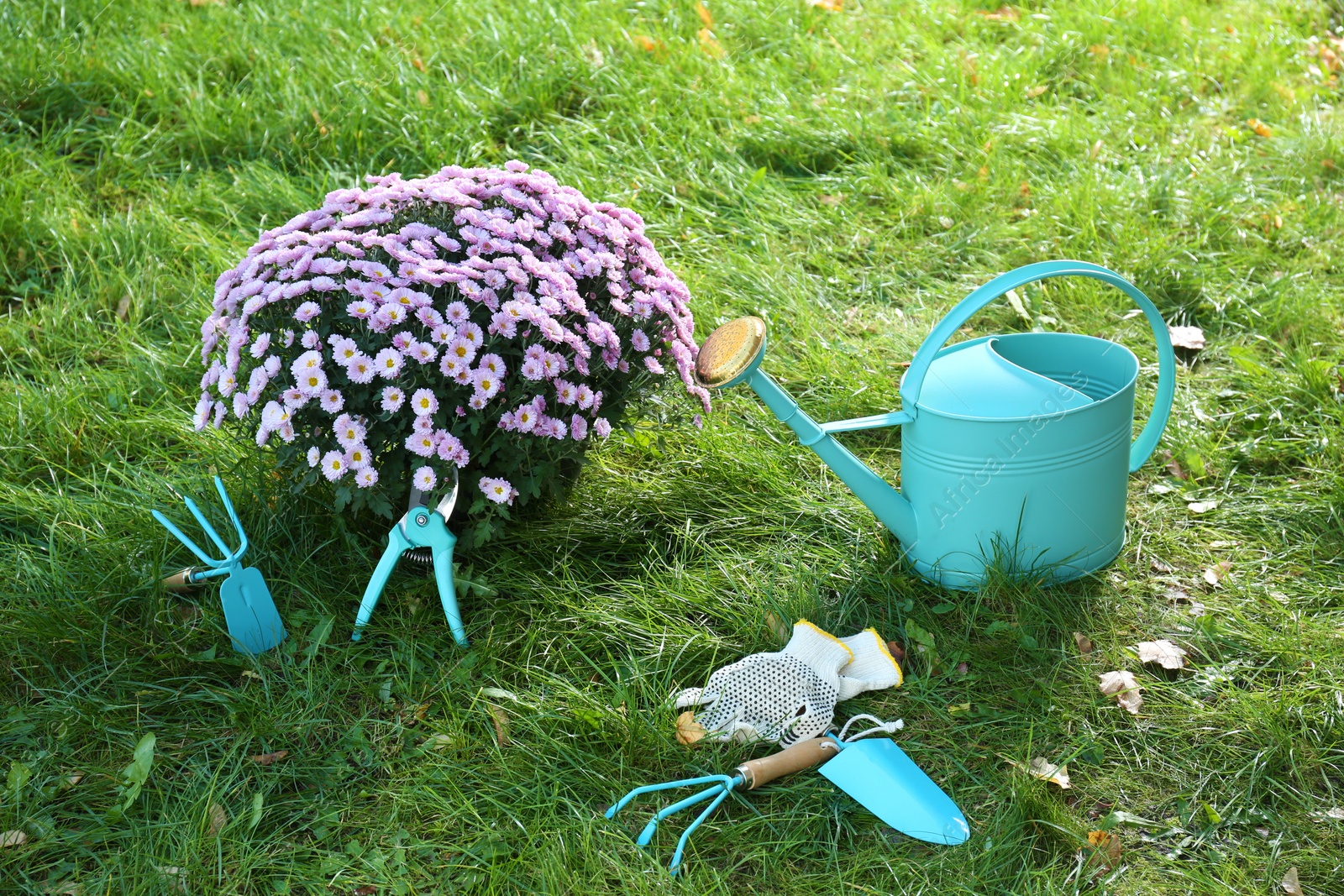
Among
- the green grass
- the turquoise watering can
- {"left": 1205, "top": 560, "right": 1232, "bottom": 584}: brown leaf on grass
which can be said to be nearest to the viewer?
the green grass

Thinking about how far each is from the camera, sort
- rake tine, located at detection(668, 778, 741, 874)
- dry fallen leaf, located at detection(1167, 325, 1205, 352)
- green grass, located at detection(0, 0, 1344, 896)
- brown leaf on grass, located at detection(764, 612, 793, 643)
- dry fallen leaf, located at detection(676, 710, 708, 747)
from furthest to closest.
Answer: dry fallen leaf, located at detection(1167, 325, 1205, 352)
brown leaf on grass, located at detection(764, 612, 793, 643)
dry fallen leaf, located at detection(676, 710, 708, 747)
green grass, located at detection(0, 0, 1344, 896)
rake tine, located at detection(668, 778, 741, 874)

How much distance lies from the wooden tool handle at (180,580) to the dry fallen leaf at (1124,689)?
1835mm

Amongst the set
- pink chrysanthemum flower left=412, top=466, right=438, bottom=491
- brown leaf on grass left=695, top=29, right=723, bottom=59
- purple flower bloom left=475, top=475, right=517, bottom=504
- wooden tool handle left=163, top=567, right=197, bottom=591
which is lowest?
wooden tool handle left=163, top=567, right=197, bottom=591

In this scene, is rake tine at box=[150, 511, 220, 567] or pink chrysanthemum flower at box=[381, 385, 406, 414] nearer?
pink chrysanthemum flower at box=[381, 385, 406, 414]

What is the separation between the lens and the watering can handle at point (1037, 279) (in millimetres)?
2043

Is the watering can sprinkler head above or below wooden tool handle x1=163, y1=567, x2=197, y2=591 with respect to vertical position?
above

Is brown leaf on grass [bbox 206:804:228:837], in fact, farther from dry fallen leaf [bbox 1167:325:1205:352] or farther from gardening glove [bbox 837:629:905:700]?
dry fallen leaf [bbox 1167:325:1205:352]

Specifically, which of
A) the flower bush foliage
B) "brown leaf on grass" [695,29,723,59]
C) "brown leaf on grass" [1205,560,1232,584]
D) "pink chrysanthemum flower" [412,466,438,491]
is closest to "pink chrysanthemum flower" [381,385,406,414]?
the flower bush foliage

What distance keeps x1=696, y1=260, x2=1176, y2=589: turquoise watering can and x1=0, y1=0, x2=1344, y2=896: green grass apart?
11cm

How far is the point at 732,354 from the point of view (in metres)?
2.10

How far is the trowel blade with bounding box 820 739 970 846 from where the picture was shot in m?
1.85

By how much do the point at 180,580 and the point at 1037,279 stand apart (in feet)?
6.04

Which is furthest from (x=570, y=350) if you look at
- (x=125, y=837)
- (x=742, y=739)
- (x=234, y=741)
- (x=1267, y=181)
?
(x=1267, y=181)

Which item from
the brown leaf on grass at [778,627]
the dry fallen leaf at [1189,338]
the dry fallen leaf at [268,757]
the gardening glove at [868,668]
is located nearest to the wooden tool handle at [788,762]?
the gardening glove at [868,668]
